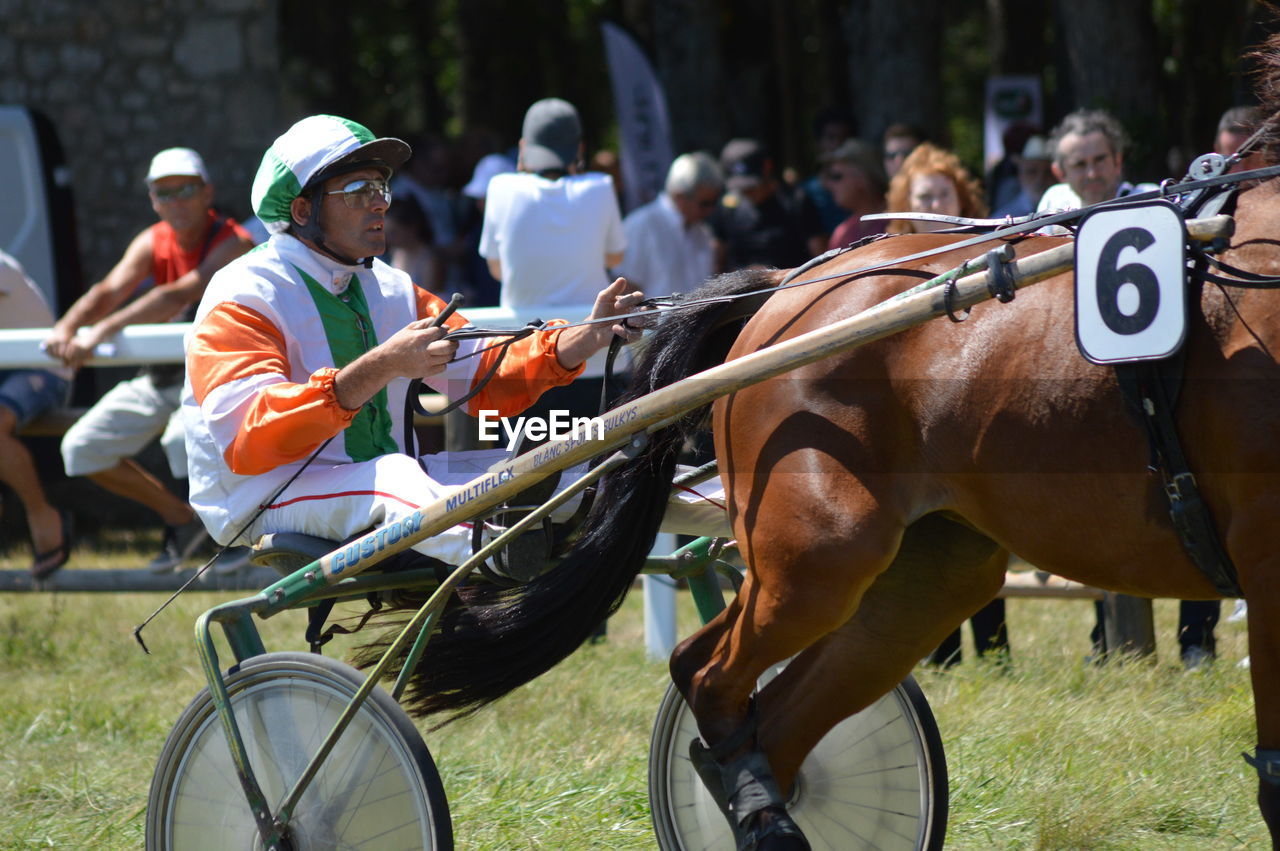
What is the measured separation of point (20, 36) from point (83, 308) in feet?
20.4

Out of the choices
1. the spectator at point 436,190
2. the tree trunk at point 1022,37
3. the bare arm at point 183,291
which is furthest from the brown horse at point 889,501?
the tree trunk at point 1022,37

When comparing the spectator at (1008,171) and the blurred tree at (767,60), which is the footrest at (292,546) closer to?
the blurred tree at (767,60)

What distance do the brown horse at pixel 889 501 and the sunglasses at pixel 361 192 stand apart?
2.52 feet

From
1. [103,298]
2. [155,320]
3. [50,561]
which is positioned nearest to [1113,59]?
[155,320]

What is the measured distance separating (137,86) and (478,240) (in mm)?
4076

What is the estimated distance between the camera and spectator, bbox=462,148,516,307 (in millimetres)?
8727

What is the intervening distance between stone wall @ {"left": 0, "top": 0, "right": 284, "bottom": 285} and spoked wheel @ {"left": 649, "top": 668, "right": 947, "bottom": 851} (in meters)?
Answer: 8.68

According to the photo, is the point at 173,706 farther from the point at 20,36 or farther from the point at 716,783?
the point at 20,36

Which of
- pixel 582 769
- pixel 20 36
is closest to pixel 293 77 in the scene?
pixel 20 36

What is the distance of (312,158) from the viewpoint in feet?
11.9

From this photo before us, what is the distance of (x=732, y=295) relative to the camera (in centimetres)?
344

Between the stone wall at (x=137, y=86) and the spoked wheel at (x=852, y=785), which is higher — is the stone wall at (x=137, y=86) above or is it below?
above

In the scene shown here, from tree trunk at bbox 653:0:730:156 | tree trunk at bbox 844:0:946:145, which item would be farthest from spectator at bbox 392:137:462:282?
tree trunk at bbox 844:0:946:145

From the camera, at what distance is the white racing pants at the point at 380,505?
11.3 feet
